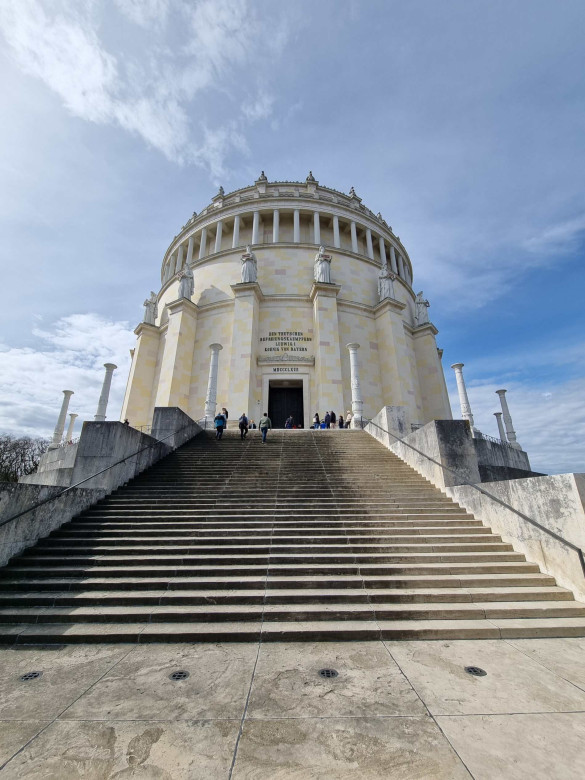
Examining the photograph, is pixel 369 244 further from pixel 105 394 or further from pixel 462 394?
pixel 105 394

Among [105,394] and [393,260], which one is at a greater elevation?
[393,260]

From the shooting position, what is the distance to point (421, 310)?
32.0 meters

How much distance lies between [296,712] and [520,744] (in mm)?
1753

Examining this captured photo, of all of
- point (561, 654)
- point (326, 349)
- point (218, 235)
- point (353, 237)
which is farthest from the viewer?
point (353, 237)

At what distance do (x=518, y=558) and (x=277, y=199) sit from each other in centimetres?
3031

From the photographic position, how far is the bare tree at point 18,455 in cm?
3944

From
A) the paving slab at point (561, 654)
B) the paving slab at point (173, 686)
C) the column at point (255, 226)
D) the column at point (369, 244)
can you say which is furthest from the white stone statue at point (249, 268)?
the paving slab at point (561, 654)

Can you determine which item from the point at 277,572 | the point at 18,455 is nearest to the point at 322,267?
the point at 277,572

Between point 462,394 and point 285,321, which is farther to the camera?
point 285,321

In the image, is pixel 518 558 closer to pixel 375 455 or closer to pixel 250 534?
pixel 250 534

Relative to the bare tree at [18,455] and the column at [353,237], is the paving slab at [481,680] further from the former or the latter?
the bare tree at [18,455]

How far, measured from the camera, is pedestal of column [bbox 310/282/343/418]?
22450mm

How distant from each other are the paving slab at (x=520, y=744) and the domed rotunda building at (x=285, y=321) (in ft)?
52.4

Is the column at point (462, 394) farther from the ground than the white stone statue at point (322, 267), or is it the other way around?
the white stone statue at point (322, 267)
